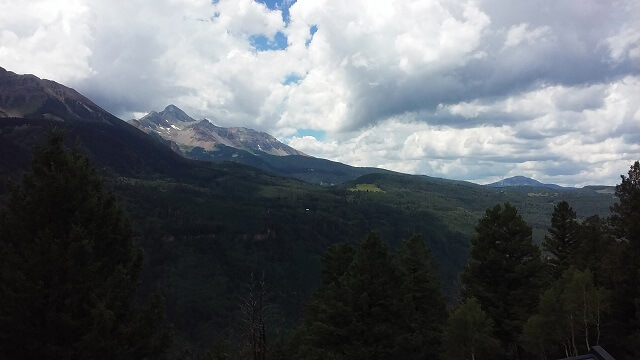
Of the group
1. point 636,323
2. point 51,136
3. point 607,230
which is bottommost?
point 636,323

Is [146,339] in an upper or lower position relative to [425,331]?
upper

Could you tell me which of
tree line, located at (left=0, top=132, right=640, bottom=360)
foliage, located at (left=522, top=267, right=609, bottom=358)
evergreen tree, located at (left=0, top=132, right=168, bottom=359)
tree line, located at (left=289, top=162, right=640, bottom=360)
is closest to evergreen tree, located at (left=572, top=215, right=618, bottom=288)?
tree line, located at (left=0, top=132, right=640, bottom=360)

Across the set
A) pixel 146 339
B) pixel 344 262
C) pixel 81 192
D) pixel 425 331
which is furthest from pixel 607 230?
pixel 81 192

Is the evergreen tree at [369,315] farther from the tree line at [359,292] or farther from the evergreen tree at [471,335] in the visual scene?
the evergreen tree at [471,335]

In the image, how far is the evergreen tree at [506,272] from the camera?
30703mm

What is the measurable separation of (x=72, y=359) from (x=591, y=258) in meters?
40.5

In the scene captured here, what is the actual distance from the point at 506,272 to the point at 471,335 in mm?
6107

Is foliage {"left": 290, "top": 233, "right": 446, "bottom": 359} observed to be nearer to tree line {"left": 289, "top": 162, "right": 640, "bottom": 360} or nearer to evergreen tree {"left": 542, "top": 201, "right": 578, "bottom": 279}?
tree line {"left": 289, "top": 162, "right": 640, "bottom": 360}

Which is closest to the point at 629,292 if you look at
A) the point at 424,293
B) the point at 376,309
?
the point at 424,293

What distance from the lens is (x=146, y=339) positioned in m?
17.8

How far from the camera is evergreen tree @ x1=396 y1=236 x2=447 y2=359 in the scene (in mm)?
33031

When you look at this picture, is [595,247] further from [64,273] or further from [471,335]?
[64,273]

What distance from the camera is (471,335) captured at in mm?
28328

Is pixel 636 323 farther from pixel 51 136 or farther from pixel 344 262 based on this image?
pixel 51 136
